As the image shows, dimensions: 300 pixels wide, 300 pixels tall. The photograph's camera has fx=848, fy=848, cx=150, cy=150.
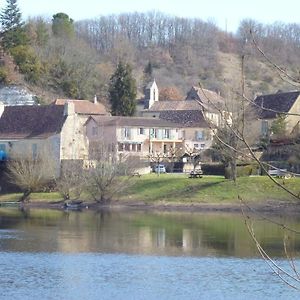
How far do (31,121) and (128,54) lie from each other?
250 feet

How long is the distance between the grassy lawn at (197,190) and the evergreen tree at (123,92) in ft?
98.7

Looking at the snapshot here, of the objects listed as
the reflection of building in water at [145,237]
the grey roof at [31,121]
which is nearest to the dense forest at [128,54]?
the grey roof at [31,121]

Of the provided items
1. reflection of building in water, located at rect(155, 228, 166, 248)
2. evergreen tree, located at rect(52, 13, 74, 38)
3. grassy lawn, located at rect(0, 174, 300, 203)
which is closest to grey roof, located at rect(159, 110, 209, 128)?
grassy lawn, located at rect(0, 174, 300, 203)

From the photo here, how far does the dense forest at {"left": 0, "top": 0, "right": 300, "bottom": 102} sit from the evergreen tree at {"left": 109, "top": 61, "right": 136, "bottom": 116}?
608 cm

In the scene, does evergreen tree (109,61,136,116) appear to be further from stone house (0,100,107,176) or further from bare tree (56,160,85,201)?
bare tree (56,160,85,201)

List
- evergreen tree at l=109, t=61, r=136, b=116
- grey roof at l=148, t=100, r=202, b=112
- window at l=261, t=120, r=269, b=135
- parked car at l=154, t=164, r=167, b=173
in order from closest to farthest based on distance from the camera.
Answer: parked car at l=154, t=164, r=167, b=173
window at l=261, t=120, r=269, b=135
evergreen tree at l=109, t=61, r=136, b=116
grey roof at l=148, t=100, r=202, b=112

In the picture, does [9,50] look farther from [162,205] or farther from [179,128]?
[162,205]

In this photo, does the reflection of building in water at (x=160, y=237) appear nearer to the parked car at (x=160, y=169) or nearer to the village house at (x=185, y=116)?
the parked car at (x=160, y=169)

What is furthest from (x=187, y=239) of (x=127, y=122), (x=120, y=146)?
(x=127, y=122)

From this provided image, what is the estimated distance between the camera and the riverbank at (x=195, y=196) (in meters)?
63.4

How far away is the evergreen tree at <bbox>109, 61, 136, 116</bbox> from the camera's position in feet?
321

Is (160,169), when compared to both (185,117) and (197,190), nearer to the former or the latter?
(197,190)

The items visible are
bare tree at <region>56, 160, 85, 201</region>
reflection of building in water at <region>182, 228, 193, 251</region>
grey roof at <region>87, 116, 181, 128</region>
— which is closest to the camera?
reflection of building in water at <region>182, 228, 193, 251</region>

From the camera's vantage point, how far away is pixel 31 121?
81000 mm
